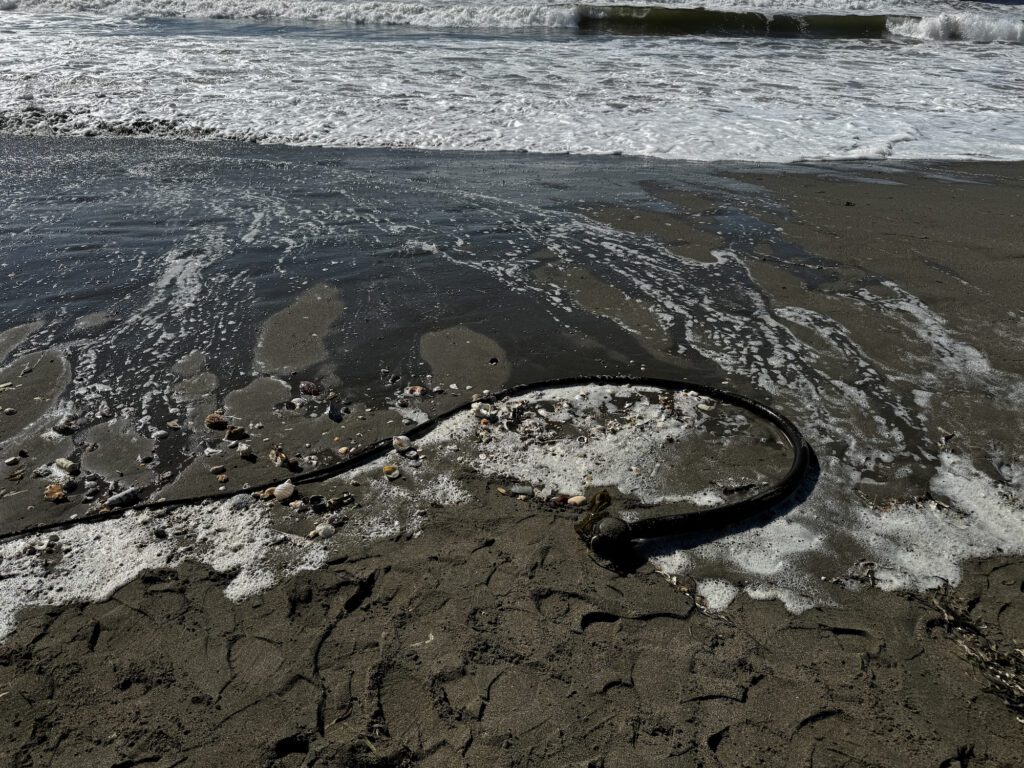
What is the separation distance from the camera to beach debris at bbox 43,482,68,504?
2908 millimetres

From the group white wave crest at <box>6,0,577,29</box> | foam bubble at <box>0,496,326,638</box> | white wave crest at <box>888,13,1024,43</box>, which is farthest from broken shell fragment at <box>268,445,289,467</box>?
white wave crest at <box>888,13,1024,43</box>

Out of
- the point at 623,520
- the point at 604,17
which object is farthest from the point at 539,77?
the point at 623,520

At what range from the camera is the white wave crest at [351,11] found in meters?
17.6

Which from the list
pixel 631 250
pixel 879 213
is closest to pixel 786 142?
pixel 879 213

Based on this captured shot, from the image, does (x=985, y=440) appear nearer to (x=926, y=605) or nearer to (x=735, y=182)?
(x=926, y=605)

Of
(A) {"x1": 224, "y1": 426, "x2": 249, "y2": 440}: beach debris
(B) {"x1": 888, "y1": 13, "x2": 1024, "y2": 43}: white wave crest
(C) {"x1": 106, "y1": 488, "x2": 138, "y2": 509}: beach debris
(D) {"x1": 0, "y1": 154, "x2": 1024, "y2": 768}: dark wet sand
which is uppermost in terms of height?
(B) {"x1": 888, "y1": 13, "x2": 1024, "y2": 43}: white wave crest

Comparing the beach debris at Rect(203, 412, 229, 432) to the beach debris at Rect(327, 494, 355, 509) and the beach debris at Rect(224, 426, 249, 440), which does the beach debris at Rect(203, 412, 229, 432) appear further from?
the beach debris at Rect(327, 494, 355, 509)

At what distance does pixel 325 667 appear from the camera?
7.24 feet

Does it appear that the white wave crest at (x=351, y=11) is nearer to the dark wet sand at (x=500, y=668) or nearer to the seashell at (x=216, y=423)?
the seashell at (x=216, y=423)

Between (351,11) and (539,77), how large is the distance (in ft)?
30.6

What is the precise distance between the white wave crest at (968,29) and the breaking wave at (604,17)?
0.02 m

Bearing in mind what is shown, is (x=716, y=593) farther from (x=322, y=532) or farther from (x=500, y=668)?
(x=322, y=532)

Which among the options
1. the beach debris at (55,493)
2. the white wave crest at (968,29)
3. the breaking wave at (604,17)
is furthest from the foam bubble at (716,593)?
the white wave crest at (968,29)

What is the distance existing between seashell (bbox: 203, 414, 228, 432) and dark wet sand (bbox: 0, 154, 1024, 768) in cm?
46
